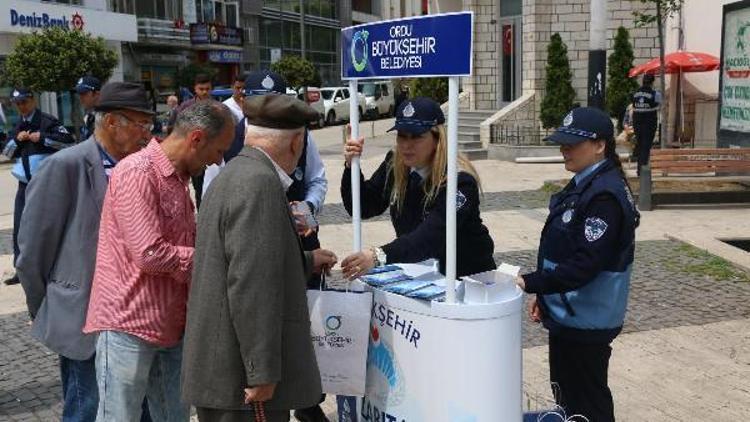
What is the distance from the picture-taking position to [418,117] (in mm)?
3289

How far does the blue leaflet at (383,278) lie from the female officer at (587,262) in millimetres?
470

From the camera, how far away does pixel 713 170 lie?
1098 centimetres

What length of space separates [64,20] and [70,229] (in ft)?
98.4

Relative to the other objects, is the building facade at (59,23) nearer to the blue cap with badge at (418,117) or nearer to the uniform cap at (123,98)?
the uniform cap at (123,98)

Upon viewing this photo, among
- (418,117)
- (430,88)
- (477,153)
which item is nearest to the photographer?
(418,117)

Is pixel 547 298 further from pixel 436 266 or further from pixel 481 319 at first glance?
pixel 481 319

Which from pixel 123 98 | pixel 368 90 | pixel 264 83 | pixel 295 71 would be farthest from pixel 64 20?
pixel 123 98

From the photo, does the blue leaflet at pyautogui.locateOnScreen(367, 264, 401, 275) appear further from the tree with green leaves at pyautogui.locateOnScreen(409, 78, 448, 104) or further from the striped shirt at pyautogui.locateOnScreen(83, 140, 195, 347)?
the tree with green leaves at pyautogui.locateOnScreen(409, 78, 448, 104)

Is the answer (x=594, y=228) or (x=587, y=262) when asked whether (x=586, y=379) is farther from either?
(x=594, y=228)

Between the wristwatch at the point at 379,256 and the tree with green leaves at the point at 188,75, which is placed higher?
the tree with green leaves at the point at 188,75

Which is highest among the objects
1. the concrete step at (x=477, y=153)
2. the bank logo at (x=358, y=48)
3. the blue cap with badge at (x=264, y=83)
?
the bank logo at (x=358, y=48)

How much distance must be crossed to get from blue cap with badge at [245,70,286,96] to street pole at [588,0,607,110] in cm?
812

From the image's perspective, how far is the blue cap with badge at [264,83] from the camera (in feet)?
14.5

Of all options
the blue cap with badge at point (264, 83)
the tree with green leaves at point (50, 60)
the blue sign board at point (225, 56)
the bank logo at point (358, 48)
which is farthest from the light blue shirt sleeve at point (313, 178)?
the blue sign board at point (225, 56)
